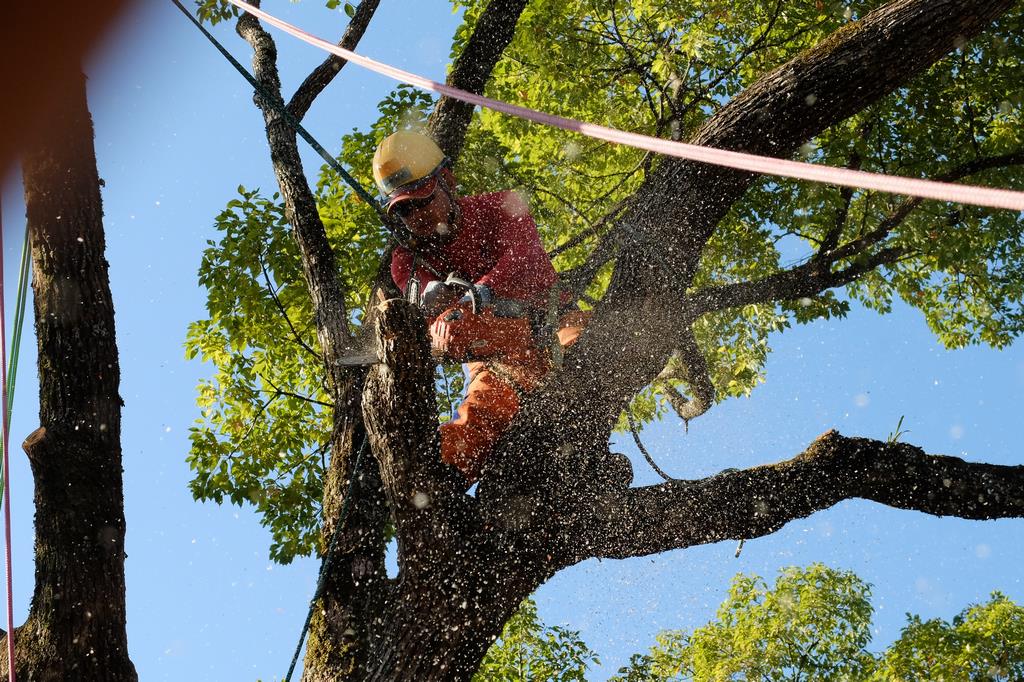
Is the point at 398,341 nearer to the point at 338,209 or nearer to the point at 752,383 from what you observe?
the point at 338,209

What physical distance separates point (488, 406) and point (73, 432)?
6.12 feet

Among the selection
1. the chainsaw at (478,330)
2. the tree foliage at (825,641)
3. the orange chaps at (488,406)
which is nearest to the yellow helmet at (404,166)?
the chainsaw at (478,330)

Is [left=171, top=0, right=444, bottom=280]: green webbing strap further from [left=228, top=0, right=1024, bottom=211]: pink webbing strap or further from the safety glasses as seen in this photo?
[left=228, top=0, right=1024, bottom=211]: pink webbing strap

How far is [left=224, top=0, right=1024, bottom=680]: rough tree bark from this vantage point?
11.7 feet

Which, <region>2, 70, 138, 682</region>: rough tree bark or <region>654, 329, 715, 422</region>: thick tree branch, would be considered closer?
<region>2, 70, 138, 682</region>: rough tree bark

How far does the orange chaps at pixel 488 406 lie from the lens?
432cm

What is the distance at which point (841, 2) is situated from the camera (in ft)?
24.2

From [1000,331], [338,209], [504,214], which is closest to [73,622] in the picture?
[504,214]

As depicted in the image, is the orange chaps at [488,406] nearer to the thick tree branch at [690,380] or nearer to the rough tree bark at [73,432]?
the thick tree branch at [690,380]

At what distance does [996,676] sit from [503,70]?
35.6 feet

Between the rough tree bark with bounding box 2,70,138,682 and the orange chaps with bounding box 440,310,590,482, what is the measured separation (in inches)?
58.1

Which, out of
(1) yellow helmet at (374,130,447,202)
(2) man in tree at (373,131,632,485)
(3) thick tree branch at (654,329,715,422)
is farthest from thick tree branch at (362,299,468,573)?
(3) thick tree branch at (654,329,715,422)

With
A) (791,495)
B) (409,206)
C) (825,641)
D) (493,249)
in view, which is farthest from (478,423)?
(825,641)

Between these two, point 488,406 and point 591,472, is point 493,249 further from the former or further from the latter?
point 591,472
